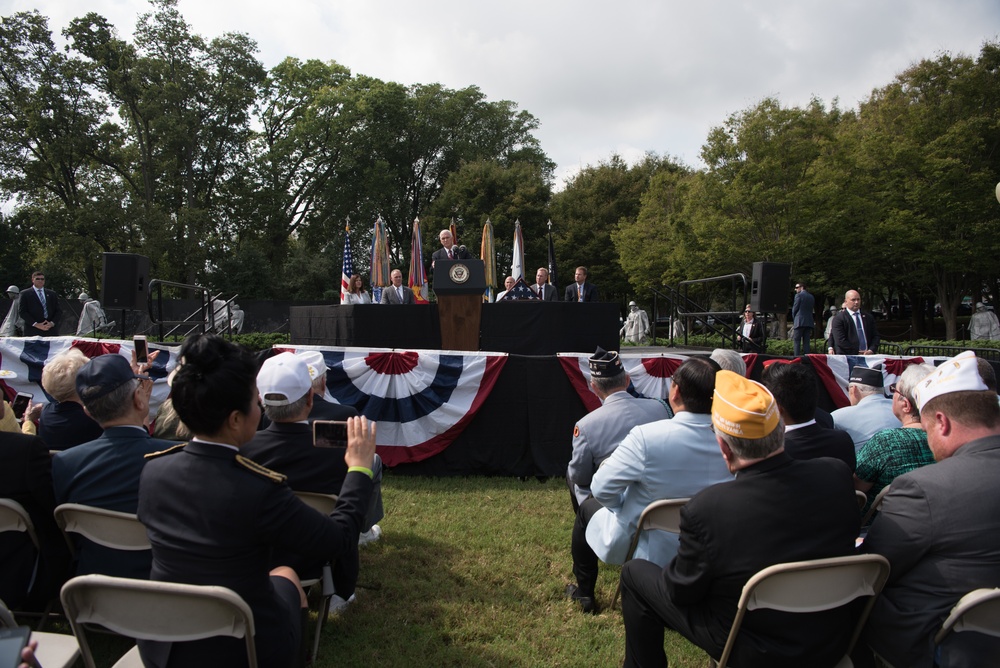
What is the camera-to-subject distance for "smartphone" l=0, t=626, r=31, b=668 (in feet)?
4.01

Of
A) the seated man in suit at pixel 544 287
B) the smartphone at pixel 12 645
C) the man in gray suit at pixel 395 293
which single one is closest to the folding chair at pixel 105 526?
the smartphone at pixel 12 645

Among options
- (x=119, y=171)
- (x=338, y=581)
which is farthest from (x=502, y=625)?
(x=119, y=171)

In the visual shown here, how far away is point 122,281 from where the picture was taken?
10.7 m

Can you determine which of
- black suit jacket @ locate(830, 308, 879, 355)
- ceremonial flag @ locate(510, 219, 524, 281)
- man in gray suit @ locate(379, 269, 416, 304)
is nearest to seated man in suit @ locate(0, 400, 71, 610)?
man in gray suit @ locate(379, 269, 416, 304)

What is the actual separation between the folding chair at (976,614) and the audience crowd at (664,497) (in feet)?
0.11

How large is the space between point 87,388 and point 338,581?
54.5 inches

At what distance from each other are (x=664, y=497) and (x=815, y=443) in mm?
789

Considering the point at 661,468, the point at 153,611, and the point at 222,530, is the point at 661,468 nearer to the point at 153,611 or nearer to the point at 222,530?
the point at 222,530

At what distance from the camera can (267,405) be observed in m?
2.88

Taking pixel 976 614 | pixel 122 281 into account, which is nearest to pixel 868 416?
pixel 976 614

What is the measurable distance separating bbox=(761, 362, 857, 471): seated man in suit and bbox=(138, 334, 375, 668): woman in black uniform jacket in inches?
81.8

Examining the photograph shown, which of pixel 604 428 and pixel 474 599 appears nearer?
pixel 604 428

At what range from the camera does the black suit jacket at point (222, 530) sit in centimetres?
182

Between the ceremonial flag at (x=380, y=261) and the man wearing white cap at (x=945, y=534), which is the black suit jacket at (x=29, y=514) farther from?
the ceremonial flag at (x=380, y=261)
